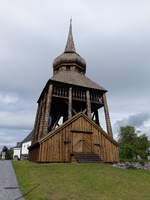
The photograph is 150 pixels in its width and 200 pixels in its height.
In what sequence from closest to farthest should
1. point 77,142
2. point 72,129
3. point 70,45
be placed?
point 77,142
point 72,129
point 70,45

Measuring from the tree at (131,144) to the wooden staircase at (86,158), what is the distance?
31940 millimetres

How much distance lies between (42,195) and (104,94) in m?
18.2

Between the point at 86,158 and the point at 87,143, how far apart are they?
6.69ft

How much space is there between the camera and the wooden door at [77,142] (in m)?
15.9

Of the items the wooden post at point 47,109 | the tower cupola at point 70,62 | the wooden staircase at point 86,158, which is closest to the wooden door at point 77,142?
the wooden staircase at point 86,158

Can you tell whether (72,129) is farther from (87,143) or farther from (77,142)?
(87,143)

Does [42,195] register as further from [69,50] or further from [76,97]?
[69,50]

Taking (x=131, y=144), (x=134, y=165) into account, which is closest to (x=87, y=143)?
(x=134, y=165)

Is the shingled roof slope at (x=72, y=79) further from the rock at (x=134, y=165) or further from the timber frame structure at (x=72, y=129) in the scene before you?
the rock at (x=134, y=165)

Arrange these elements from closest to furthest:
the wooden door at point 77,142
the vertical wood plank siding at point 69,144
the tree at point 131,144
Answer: the vertical wood plank siding at point 69,144 < the wooden door at point 77,142 < the tree at point 131,144

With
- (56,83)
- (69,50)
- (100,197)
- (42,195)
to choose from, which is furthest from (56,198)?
(69,50)

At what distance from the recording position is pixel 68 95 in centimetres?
2061

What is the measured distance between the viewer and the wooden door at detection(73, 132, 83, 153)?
52.2 ft

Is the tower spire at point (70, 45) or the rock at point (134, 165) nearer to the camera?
the rock at point (134, 165)
